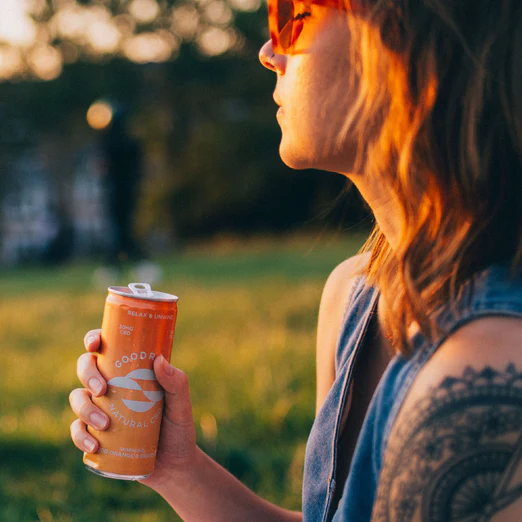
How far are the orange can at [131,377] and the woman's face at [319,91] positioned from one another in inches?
17.3

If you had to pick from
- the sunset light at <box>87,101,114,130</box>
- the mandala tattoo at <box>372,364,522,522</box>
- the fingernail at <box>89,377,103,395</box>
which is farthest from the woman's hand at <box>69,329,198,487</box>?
the sunset light at <box>87,101,114,130</box>

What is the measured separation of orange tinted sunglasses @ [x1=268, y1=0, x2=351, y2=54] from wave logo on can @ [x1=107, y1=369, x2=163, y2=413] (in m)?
0.74

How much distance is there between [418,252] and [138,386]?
65cm

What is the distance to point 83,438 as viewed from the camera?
5.15 ft

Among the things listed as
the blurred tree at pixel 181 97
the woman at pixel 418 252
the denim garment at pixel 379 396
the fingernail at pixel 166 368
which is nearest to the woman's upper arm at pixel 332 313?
the woman at pixel 418 252

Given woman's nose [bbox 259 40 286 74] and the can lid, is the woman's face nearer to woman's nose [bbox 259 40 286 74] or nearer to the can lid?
woman's nose [bbox 259 40 286 74]

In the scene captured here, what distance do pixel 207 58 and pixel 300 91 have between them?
27.0 metres

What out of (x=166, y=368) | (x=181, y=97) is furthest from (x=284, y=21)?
(x=181, y=97)

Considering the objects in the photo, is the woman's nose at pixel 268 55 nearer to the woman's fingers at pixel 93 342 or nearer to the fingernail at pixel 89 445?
the woman's fingers at pixel 93 342

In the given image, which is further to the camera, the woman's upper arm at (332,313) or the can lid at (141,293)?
the woman's upper arm at (332,313)

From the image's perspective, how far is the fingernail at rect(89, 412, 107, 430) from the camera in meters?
1.52

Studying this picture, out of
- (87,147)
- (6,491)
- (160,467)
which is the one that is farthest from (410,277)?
(87,147)

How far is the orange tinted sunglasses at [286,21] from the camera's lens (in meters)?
1.47

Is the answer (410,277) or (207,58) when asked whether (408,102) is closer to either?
(410,277)
